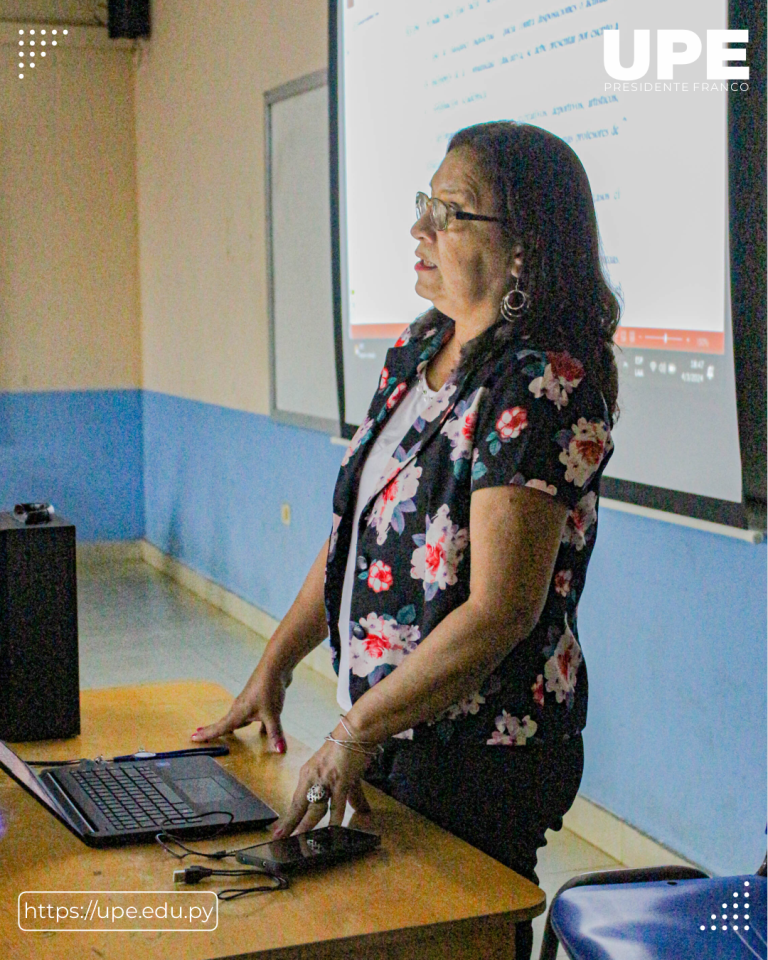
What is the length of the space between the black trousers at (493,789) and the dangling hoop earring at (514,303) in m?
0.49

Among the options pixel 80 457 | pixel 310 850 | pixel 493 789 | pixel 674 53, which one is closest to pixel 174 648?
pixel 80 457

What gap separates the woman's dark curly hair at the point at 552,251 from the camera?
1391 millimetres

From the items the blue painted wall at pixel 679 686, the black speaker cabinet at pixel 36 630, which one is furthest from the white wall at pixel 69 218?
the black speaker cabinet at pixel 36 630

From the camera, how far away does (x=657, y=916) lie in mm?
1558

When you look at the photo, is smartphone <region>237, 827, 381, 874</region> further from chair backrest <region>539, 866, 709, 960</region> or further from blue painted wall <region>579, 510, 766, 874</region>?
blue painted wall <region>579, 510, 766, 874</region>

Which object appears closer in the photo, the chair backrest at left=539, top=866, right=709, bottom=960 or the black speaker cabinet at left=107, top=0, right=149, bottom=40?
the chair backrest at left=539, top=866, right=709, bottom=960

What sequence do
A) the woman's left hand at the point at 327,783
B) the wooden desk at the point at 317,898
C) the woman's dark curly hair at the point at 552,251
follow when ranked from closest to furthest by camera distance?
1. the wooden desk at the point at 317,898
2. the woman's left hand at the point at 327,783
3. the woman's dark curly hair at the point at 552,251

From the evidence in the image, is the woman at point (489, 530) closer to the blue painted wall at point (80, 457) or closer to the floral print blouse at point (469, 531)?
the floral print blouse at point (469, 531)

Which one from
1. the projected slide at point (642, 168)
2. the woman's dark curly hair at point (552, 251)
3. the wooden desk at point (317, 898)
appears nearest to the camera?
the wooden desk at point (317, 898)

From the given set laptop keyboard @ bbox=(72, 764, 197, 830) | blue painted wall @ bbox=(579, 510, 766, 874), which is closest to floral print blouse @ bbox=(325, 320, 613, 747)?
laptop keyboard @ bbox=(72, 764, 197, 830)

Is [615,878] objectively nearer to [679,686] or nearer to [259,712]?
[259,712]

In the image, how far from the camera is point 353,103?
3.99 m

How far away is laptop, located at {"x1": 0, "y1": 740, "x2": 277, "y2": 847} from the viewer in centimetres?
124

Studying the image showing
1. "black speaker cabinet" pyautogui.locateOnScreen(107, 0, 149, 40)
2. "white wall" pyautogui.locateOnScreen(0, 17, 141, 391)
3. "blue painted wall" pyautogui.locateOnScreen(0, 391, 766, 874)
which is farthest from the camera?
"white wall" pyautogui.locateOnScreen(0, 17, 141, 391)
